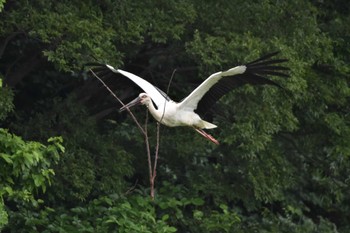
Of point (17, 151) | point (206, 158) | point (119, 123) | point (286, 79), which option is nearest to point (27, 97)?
point (119, 123)

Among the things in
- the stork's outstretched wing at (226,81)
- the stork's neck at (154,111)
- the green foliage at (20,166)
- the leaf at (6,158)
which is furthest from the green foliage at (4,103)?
the stork's neck at (154,111)

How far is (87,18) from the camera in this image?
1318 centimetres

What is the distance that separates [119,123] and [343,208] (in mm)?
3432

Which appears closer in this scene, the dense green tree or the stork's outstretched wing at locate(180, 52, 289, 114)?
the stork's outstretched wing at locate(180, 52, 289, 114)

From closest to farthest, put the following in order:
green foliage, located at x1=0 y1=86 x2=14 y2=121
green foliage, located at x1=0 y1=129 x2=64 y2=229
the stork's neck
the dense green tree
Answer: the stork's neck, green foliage, located at x1=0 y1=129 x2=64 y2=229, green foliage, located at x1=0 y1=86 x2=14 y2=121, the dense green tree

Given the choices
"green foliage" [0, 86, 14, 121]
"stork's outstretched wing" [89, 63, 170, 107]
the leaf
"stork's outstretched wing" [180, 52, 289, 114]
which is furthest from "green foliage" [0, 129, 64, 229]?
"green foliage" [0, 86, 14, 121]

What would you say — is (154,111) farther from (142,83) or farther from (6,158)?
(6,158)

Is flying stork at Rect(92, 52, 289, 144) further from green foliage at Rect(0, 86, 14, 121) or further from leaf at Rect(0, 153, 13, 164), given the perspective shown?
green foliage at Rect(0, 86, 14, 121)

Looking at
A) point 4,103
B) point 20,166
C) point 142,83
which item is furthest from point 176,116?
point 4,103

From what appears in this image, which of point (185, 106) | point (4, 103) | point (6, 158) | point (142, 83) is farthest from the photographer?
point (4, 103)

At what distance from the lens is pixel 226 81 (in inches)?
433

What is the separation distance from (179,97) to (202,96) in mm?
3568

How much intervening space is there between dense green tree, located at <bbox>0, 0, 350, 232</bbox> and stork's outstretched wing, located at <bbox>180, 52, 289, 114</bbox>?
3.94 ft

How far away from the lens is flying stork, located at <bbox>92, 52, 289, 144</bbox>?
10.5m
